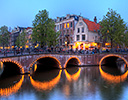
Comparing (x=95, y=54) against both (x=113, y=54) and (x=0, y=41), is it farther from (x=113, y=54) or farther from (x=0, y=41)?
(x=0, y=41)

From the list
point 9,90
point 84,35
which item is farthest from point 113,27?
point 9,90

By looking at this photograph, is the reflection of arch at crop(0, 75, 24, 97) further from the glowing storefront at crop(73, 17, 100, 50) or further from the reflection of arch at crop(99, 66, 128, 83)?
the glowing storefront at crop(73, 17, 100, 50)

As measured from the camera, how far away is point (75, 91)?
59.1ft

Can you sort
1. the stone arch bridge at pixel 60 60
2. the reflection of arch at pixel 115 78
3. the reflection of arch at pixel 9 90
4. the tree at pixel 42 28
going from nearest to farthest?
the reflection of arch at pixel 9 90 < the reflection of arch at pixel 115 78 < the stone arch bridge at pixel 60 60 < the tree at pixel 42 28

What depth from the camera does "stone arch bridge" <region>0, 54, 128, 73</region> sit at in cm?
2627

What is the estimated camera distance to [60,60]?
34.2 metres

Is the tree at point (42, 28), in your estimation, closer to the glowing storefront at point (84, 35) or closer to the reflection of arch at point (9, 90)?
the glowing storefront at point (84, 35)

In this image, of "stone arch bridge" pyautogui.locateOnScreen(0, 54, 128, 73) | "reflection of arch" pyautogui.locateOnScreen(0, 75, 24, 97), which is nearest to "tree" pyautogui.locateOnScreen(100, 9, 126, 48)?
"stone arch bridge" pyautogui.locateOnScreen(0, 54, 128, 73)

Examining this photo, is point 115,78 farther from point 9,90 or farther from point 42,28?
point 42,28

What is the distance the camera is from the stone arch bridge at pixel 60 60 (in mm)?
26266

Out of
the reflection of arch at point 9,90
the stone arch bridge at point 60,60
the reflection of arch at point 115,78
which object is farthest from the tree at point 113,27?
the reflection of arch at point 9,90

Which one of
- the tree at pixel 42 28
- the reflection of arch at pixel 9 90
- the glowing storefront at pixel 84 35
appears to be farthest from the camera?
the glowing storefront at pixel 84 35

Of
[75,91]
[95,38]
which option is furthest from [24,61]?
[95,38]

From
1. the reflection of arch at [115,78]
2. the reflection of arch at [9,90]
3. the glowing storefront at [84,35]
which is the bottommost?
the reflection of arch at [9,90]
